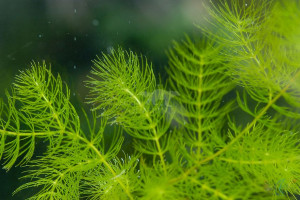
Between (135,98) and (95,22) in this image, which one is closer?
(135,98)

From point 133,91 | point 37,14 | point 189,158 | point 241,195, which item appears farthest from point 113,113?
point 37,14

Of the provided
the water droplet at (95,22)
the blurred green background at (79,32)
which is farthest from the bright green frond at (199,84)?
the water droplet at (95,22)

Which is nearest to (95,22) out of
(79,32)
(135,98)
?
(79,32)

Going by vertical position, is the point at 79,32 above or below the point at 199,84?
above

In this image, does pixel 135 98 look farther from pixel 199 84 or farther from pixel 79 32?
pixel 79 32

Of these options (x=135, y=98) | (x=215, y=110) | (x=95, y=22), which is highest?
(x=95, y=22)

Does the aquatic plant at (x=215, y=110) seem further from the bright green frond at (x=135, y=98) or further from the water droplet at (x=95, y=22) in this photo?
the water droplet at (x=95, y=22)

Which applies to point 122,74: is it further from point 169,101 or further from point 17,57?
point 17,57

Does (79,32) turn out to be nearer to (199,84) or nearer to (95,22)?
(95,22)

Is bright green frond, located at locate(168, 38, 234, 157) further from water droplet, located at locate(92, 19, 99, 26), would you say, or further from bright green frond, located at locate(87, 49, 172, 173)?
water droplet, located at locate(92, 19, 99, 26)

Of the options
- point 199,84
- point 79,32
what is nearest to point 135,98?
point 199,84
